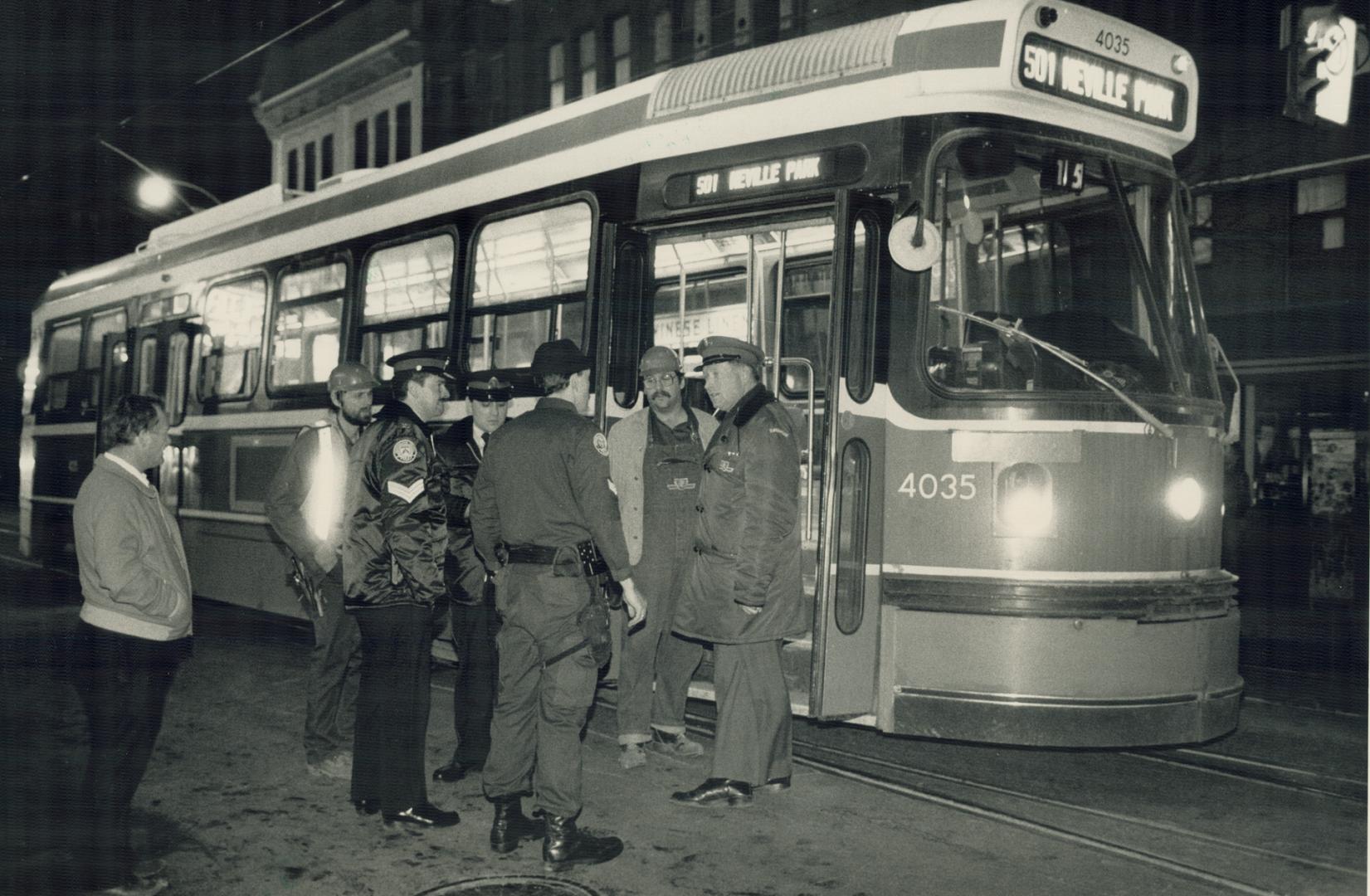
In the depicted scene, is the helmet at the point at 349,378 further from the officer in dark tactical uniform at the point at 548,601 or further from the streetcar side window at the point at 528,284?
the officer in dark tactical uniform at the point at 548,601

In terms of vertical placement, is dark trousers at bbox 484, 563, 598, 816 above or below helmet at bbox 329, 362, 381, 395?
below

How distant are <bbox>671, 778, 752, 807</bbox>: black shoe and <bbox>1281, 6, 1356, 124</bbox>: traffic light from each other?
6.69m

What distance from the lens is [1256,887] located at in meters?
4.57

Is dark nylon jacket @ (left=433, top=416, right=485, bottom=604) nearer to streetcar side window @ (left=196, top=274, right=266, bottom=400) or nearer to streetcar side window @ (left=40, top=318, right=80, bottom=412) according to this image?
streetcar side window @ (left=196, top=274, right=266, bottom=400)

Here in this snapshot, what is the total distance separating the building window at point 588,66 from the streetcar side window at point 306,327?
19.5m

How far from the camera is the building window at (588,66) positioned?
92.7 ft

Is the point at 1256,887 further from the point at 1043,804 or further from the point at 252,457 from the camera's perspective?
the point at 252,457

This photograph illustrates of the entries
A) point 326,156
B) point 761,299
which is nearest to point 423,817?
point 761,299

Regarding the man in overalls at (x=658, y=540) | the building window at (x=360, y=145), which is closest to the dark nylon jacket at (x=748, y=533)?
the man in overalls at (x=658, y=540)

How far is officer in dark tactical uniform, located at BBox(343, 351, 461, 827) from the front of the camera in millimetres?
5145

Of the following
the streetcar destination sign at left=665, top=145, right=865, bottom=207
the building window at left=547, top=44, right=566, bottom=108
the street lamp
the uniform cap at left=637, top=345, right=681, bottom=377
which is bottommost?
the uniform cap at left=637, top=345, right=681, bottom=377

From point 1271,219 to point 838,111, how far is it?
51.3ft

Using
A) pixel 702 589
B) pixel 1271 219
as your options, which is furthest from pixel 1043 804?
pixel 1271 219

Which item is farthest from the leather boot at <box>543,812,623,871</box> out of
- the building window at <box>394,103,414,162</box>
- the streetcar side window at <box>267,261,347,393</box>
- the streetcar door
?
the building window at <box>394,103,414,162</box>
